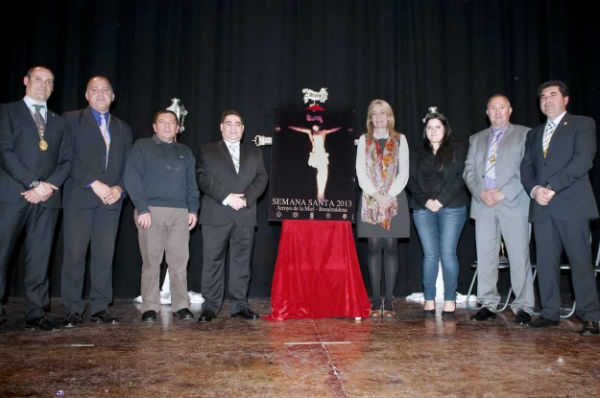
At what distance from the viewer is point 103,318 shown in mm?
3271

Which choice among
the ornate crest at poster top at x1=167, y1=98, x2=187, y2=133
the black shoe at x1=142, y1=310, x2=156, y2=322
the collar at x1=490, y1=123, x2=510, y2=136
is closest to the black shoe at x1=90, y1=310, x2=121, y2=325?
the black shoe at x1=142, y1=310, x2=156, y2=322

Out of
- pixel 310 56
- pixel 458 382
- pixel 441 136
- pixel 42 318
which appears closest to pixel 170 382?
pixel 458 382

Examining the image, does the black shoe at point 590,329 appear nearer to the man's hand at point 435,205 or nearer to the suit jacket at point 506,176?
the suit jacket at point 506,176

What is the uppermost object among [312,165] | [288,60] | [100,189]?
[288,60]

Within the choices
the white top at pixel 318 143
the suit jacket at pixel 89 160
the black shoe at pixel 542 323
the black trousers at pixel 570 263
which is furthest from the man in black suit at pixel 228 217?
the black trousers at pixel 570 263

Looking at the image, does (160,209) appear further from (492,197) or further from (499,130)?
(499,130)

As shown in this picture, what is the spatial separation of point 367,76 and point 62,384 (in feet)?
13.2

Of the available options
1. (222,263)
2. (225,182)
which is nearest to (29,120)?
(225,182)

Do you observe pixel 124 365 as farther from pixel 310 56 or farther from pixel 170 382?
pixel 310 56

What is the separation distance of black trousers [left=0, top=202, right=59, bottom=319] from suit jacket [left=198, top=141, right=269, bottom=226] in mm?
1079

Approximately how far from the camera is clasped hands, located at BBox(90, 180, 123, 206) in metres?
3.28

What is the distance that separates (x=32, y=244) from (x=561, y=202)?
3.68m

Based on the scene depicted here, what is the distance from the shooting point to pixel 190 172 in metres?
3.62

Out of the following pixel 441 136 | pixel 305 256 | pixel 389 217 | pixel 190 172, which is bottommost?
pixel 305 256
